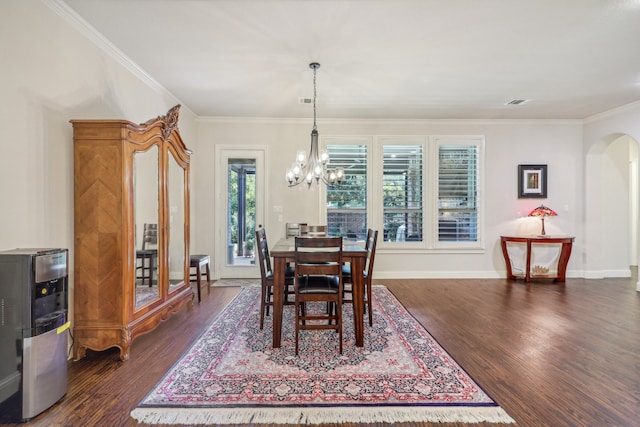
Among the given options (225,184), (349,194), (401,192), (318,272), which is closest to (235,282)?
(225,184)

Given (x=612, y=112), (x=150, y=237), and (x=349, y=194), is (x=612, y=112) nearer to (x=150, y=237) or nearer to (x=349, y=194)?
(x=349, y=194)

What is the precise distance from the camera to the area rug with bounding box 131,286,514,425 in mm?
1832

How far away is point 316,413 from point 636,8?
3.76 meters

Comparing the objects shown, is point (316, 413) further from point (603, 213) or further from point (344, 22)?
point (603, 213)

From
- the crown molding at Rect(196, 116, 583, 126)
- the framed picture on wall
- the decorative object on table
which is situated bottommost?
the decorative object on table

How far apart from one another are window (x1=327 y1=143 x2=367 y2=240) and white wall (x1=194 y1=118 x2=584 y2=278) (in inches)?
9.9

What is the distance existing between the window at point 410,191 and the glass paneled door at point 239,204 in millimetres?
1238

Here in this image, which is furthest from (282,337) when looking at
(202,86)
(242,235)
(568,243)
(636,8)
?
(568,243)

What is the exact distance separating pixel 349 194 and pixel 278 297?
3.07 meters

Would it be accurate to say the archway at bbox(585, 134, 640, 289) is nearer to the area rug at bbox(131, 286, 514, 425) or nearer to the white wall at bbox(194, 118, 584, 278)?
the white wall at bbox(194, 118, 584, 278)

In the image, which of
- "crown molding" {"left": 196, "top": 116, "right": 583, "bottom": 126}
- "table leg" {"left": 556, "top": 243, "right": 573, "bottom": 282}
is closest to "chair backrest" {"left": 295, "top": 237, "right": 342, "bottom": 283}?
"crown molding" {"left": 196, "top": 116, "right": 583, "bottom": 126}

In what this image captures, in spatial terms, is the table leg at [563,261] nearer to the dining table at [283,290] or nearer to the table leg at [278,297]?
the dining table at [283,290]

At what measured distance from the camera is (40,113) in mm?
2281

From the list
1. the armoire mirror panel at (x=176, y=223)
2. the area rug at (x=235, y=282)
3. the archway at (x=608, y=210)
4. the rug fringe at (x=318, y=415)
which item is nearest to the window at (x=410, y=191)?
the area rug at (x=235, y=282)
